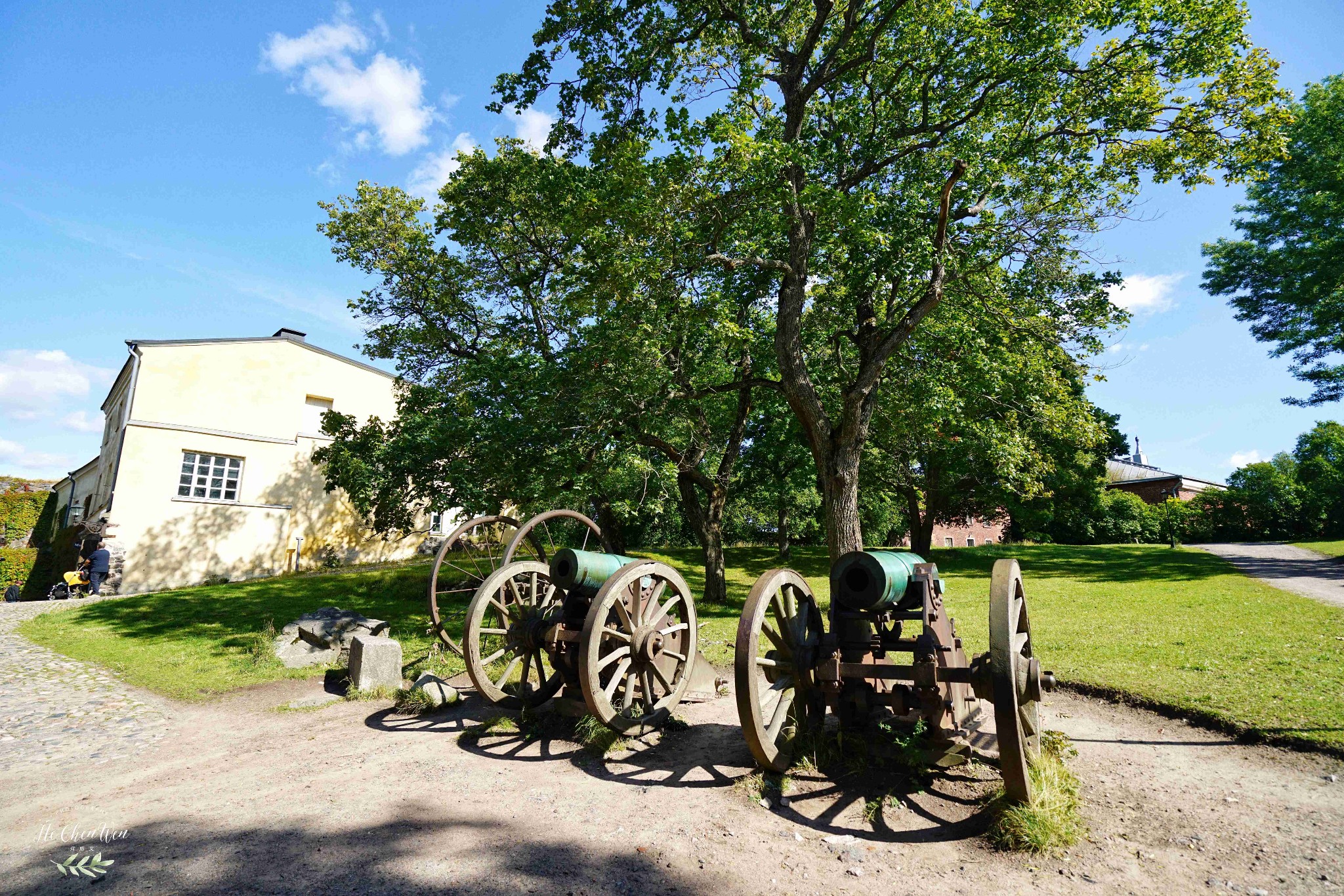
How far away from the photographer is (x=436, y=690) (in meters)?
7.52

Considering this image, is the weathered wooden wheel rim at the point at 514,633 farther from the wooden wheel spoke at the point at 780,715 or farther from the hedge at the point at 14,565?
the hedge at the point at 14,565

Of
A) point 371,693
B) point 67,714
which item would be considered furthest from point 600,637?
point 67,714

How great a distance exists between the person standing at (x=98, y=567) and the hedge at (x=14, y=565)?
162 inches

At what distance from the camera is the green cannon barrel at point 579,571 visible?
21.5 ft

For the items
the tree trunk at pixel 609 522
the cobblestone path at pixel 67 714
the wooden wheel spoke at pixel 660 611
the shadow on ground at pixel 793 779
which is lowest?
the cobblestone path at pixel 67 714

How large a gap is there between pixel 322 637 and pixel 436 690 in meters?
3.98

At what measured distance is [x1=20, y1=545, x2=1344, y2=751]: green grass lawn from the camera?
22.6 ft

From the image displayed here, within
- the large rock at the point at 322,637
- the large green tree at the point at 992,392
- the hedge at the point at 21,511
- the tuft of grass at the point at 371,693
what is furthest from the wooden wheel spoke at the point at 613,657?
the hedge at the point at 21,511

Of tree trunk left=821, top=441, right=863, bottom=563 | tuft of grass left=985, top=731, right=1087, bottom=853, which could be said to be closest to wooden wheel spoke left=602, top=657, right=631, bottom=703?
tuft of grass left=985, top=731, right=1087, bottom=853

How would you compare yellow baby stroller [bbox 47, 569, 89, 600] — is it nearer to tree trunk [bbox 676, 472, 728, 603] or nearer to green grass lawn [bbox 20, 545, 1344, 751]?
green grass lawn [bbox 20, 545, 1344, 751]

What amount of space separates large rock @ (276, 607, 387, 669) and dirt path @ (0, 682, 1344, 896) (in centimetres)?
382

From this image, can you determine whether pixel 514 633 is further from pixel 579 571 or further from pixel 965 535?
pixel 965 535

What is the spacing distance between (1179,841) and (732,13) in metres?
10.9

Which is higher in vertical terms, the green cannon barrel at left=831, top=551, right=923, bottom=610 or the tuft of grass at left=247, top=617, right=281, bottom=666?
the green cannon barrel at left=831, top=551, right=923, bottom=610
